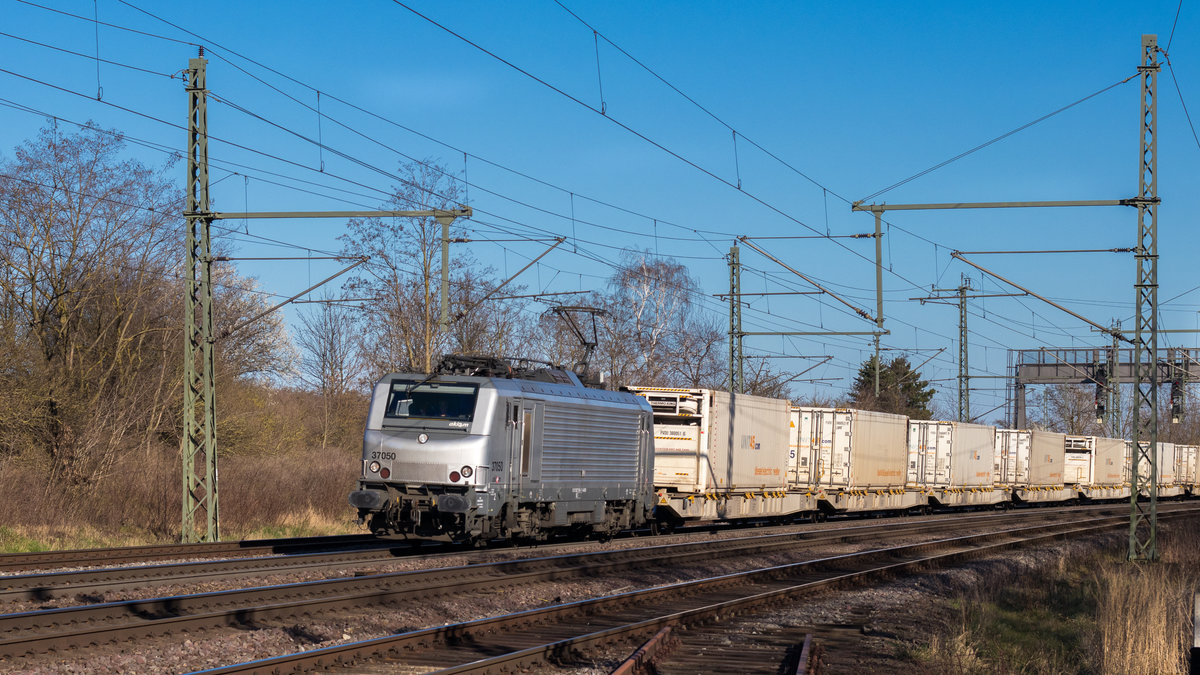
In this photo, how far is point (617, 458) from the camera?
73.9 feet

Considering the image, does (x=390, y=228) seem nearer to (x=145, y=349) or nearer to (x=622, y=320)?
(x=145, y=349)

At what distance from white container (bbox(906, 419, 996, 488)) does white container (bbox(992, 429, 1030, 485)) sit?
9.95ft

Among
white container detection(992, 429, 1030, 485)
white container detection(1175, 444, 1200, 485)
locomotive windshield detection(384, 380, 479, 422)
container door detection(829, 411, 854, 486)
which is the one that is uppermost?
locomotive windshield detection(384, 380, 479, 422)

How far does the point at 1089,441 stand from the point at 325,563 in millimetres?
44182

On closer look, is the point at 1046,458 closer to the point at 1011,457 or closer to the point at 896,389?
the point at 1011,457

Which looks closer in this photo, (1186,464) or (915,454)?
(915,454)

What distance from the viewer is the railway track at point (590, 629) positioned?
31.8 feet

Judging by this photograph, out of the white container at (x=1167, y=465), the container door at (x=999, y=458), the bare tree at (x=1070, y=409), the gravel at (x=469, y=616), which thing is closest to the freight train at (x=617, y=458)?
the container door at (x=999, y=458)

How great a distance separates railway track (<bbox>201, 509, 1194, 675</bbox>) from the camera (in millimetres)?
9688

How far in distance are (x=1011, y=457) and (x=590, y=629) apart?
128ft

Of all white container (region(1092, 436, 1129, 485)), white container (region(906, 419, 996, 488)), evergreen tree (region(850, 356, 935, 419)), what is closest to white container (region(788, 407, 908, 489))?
white container (region(906, 419, 996, 488))

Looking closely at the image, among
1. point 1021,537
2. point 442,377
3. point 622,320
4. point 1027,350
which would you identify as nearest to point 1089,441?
point 1027,350

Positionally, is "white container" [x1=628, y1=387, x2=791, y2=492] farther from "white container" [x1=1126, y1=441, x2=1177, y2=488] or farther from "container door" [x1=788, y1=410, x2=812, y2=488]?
"white container" [x1=1126, y1=441, x2=1177, y2=488]

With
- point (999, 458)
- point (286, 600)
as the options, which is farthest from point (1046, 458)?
point (286, 600)
